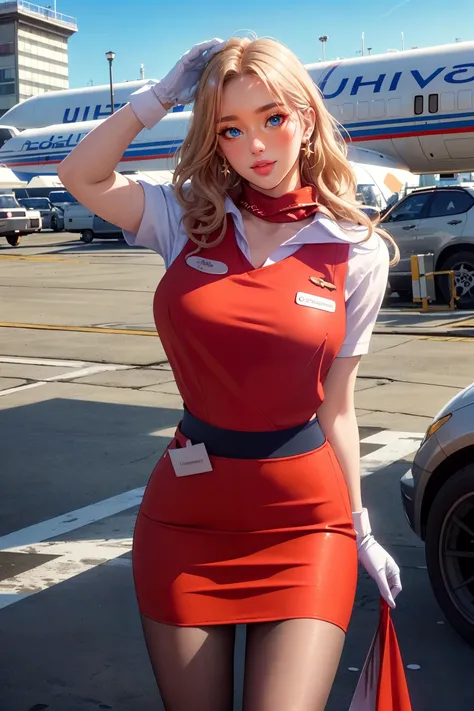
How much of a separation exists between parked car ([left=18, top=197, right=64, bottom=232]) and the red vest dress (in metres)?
45.9

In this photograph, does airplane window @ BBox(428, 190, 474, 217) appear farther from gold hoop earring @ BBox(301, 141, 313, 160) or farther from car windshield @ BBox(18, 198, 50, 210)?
car windshield @ BBox(18, 198, 50, 210)

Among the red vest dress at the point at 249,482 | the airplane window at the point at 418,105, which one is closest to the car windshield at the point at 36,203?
the airplane window at the point at 418,105

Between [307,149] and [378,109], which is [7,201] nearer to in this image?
[378,109]

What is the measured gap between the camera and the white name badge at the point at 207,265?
2.44 meters

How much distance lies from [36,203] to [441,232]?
114 feet

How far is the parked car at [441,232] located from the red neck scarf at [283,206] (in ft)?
46.7

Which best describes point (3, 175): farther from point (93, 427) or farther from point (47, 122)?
point (93, 427)

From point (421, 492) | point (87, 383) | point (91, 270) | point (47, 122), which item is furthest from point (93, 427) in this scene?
point (47, 122)

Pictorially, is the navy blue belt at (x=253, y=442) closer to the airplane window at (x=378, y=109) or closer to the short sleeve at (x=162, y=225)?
the short sleeve at (x=162, y=225)

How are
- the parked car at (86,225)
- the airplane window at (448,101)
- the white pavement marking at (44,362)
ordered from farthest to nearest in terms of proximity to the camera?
the parked car at (86,225) < the airplane window at (448,101) < the white pavement marking at (44,362)

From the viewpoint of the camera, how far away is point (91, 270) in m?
27.1

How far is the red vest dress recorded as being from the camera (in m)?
2.34

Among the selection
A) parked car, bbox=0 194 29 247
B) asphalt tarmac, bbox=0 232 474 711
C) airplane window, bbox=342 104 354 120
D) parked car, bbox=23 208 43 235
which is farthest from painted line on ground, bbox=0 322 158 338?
parked car, bbox=23 208 43 235

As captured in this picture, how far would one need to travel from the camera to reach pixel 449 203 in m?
17.3
